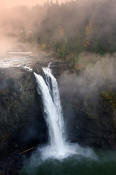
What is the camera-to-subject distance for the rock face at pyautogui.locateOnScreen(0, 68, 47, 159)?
13.8 metres

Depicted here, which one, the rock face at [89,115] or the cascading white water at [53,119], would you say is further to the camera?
the rock face at [89,115]

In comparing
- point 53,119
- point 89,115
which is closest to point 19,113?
point 53,119

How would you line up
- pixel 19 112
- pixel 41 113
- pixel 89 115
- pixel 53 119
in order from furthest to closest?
pixel 89 115
pixel 53 119
pixel 41 113
pixel 19 112

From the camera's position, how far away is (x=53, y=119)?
1616 centimetres

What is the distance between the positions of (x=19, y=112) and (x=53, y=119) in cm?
330

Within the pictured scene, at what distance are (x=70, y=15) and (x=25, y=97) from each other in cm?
2409

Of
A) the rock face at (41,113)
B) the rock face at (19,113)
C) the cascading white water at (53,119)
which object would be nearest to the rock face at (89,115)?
the rock face at (41,113)

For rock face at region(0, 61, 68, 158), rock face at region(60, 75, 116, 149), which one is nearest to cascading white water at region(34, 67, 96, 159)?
rock face at region(0, 61, 68, 158)

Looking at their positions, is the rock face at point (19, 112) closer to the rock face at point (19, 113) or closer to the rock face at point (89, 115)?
the rock face at point (19, 113)

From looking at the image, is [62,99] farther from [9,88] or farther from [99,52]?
[99,52]

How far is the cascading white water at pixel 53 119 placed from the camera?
15.4 meters

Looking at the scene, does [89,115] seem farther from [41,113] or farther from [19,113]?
[19,113]

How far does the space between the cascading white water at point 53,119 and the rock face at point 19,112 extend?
54 centimetres

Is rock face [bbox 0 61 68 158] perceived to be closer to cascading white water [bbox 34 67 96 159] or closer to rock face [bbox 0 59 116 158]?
rock face [bbox 0 59 116 158]
